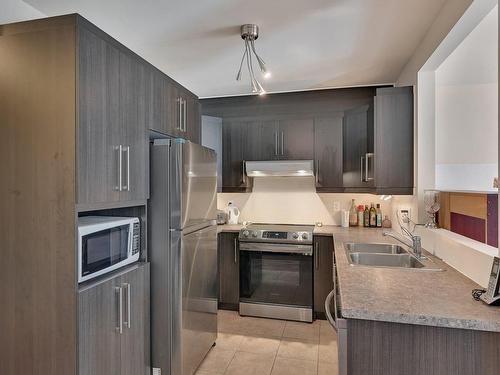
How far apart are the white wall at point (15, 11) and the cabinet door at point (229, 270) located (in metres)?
2.44

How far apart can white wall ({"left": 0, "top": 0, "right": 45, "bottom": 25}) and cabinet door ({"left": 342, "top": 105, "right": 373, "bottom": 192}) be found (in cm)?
281

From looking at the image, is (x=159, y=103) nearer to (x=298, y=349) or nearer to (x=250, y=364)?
(x=250, y=364)

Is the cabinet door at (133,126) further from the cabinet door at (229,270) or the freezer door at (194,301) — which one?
the cabinet door at (229,270)

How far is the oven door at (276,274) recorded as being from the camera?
319 cm

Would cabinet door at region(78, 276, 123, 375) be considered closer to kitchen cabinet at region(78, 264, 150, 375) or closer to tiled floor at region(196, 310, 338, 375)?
kitchen cabinet at region(78, 264, 150, 375)

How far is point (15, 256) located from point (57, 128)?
2.11 feet

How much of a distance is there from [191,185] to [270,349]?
63.6 inches

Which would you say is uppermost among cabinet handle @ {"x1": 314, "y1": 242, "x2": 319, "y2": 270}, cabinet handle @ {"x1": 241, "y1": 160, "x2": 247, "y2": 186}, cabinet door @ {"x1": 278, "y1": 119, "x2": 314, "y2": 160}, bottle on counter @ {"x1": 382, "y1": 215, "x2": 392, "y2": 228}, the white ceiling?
the white ceiling

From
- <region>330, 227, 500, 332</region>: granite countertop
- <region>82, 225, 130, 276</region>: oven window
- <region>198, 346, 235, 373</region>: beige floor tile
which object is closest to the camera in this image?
<region>330, 227, 500, 332</region>: granite countertop

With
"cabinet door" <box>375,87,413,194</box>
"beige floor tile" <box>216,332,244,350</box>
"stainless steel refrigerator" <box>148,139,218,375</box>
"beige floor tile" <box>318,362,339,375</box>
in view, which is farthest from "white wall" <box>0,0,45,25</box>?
"beige floor tile" <box>318,362,339,375</box>

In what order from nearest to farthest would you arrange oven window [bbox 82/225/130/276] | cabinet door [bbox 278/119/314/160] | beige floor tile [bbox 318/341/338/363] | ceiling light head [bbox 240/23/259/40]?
oven window [bbox 82/225/130/276] → ceiling light head [bbox 240/23/259/40] → beige floor tile [bbox 318/341/338/363] → cabinet door [bbox 278/119/314/160]

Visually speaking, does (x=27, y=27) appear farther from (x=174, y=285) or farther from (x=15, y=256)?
(x=174, y=285)

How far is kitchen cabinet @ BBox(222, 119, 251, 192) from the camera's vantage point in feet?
11.9

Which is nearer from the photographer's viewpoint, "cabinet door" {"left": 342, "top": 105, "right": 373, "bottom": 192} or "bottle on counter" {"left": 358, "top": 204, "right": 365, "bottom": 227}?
"cabinet door" {"left": 342, "top": 105, "right": 373, "bottom": 192}
